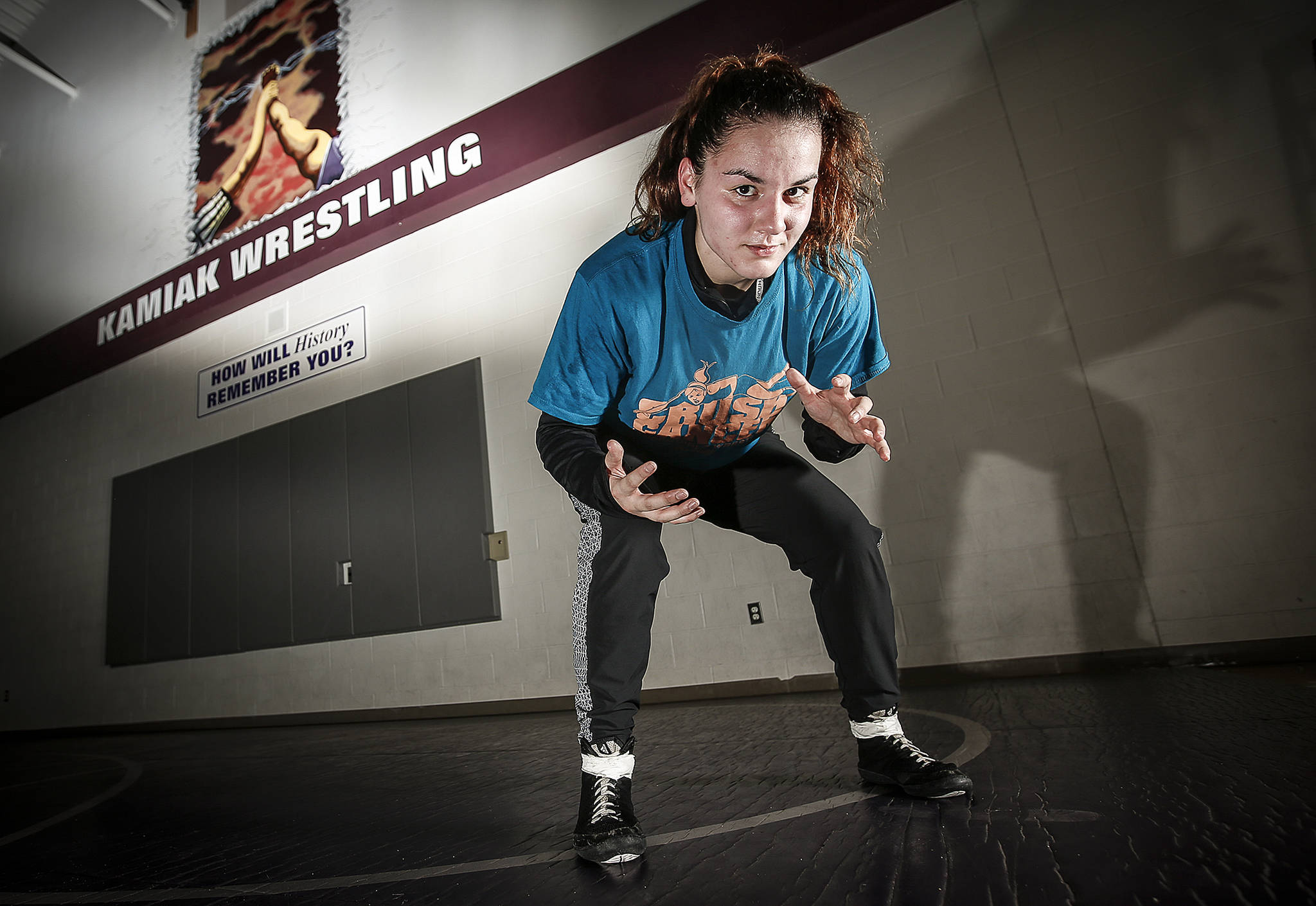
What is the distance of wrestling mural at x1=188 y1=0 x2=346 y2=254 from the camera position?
514 cm

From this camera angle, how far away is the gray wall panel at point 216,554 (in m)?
4.92

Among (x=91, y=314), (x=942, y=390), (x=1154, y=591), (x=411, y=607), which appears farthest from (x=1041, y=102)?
(x=91, y=314)

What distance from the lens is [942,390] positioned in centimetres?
316

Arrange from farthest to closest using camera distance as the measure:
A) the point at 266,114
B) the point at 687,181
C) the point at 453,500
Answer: the point at 266,114, the point at 453,500, the point at 687,181

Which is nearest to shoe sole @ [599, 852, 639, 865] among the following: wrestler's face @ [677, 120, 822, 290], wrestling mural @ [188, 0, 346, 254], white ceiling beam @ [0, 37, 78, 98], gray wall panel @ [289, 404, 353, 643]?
wrestler's face @ [677, 120, 822, 290]

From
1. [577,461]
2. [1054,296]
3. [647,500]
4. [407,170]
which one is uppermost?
[407,170]

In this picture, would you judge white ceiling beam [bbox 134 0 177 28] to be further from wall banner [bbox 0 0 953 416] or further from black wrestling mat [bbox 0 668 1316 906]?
black wrestling mat [bbox 0 668 1316 906]

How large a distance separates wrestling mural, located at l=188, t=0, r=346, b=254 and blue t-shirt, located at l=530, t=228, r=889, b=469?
4564 millimetres

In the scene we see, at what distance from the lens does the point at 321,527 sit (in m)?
4.54

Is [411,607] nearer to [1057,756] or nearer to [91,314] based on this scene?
[1057,756]

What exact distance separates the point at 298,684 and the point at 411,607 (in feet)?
3.74

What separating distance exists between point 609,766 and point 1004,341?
9.01 feet

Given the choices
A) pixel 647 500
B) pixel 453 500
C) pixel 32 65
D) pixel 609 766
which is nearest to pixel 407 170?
pixel 453 500

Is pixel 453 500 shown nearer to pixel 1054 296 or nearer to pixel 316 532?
pixel 316 532
